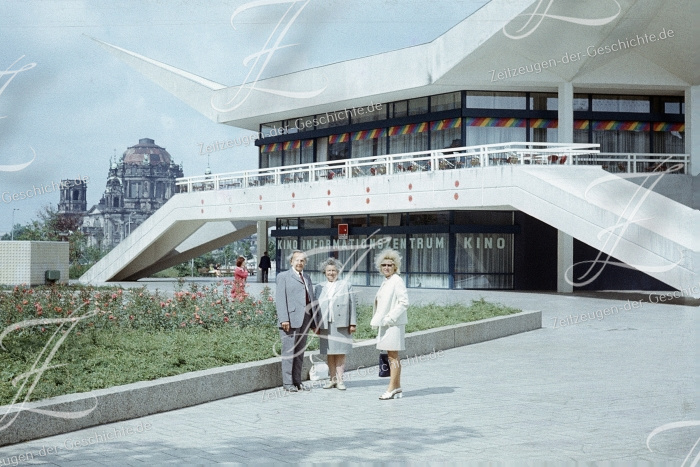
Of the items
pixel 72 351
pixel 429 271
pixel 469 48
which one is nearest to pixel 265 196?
pixel 429 271

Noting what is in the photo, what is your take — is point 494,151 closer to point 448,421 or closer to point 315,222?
point 315,222

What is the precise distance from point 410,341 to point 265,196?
85.1 feet

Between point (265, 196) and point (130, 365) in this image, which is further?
point (265, 196)

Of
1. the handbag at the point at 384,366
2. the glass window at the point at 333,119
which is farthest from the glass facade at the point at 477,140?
the handbag at the point at 384,366

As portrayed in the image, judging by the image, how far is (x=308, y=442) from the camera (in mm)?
7984

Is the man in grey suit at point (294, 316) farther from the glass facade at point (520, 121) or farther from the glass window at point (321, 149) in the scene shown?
the glass window at point (321, 149)

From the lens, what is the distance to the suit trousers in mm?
11180

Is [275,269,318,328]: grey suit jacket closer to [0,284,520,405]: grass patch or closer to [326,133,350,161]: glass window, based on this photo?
[0,284,520,405]: grass patch

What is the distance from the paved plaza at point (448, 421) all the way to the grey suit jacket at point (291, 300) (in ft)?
3.03

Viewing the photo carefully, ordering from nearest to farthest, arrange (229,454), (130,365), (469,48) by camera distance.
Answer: (229,454), (130,365), (469,48)

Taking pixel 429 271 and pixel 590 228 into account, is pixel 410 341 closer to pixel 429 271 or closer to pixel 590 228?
pixel 590 228

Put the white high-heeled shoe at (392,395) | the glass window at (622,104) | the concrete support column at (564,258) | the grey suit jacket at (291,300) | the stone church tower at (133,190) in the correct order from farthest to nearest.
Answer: the stone church tower at (133,190) → the glass window at (622,104) → the concrete support column at (564,258) → the grey suit jacket at (291,300) → the white high-heeled shoe at (392,395)

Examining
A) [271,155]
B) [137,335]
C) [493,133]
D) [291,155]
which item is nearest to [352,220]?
[291,155]

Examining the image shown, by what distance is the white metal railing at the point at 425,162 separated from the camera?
3152cm
